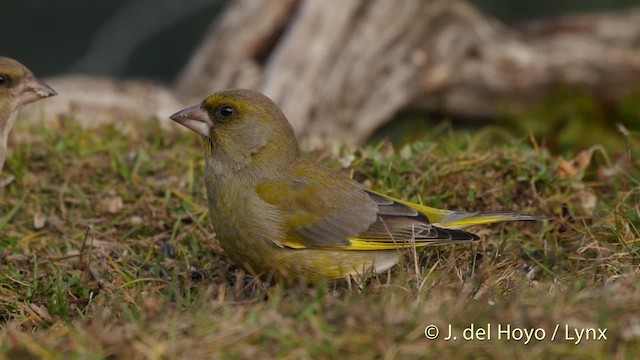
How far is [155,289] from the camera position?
5.15m

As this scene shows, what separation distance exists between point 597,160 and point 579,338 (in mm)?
3687

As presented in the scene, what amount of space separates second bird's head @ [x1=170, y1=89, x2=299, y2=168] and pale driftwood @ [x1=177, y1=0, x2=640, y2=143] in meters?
3.87

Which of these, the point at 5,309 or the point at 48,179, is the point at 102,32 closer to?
the point at 48,179

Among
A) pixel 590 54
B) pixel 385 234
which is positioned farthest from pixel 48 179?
pixel 590 54

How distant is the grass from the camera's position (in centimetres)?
375

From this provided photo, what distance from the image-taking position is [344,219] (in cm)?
527

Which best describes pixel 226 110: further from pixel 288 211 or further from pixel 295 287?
Answer: pixel 295 287

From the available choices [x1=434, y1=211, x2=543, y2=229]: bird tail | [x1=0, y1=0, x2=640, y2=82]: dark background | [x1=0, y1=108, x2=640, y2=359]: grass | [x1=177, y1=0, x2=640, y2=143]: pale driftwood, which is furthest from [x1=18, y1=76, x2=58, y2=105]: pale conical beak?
[x1=0, y1=0, x2=640, y2=82]: dark background

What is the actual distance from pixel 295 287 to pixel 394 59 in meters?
5.06

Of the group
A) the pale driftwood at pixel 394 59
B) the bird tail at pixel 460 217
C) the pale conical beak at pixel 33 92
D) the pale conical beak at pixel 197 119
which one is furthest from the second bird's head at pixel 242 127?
the pale driftwood at pixel 394 59

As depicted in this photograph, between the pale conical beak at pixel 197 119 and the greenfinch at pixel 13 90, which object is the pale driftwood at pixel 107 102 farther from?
the pale conical beak at pixel 197 119

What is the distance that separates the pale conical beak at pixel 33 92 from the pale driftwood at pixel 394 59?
3.19 m

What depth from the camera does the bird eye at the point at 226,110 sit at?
534 centimetres

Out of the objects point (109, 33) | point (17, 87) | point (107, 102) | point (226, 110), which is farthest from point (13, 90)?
point (109, 33)
